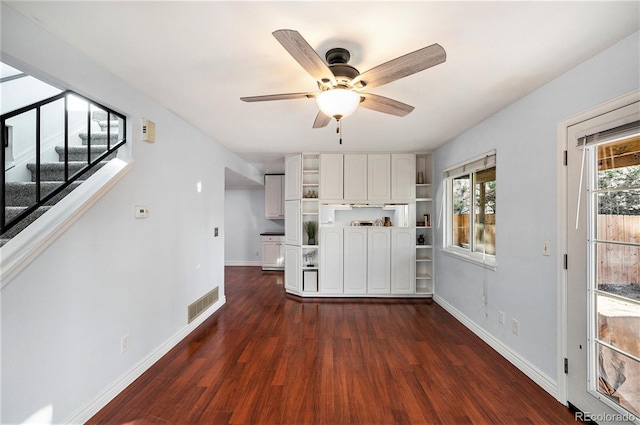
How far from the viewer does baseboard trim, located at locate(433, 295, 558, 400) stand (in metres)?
2.21

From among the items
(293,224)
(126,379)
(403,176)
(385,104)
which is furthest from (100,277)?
(403,176)

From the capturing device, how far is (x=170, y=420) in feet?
6.24

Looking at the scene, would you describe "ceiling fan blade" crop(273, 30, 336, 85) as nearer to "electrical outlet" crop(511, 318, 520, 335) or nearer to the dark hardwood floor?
the dark hardwood floor

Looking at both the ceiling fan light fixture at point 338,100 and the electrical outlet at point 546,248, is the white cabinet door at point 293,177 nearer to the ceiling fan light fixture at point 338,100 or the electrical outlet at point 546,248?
the ceiling fan light fixture at point 338,100

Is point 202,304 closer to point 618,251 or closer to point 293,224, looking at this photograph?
point 293,224

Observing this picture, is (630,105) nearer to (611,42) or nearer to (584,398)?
(611,42)

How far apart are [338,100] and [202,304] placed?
10.1 ft

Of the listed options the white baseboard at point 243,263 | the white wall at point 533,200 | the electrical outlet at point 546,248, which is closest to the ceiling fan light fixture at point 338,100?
the white wall at point 533,200

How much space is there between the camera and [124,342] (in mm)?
2260

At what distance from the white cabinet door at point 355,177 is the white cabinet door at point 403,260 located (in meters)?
0.82

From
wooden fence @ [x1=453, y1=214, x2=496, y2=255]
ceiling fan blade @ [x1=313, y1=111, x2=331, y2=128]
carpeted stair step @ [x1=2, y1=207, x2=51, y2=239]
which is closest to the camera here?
carpeted stair step @ [x1=2, y1=207, x2=51, y2=239]

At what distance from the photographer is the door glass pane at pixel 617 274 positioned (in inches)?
64.9

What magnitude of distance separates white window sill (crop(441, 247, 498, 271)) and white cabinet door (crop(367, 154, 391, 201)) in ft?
4.24

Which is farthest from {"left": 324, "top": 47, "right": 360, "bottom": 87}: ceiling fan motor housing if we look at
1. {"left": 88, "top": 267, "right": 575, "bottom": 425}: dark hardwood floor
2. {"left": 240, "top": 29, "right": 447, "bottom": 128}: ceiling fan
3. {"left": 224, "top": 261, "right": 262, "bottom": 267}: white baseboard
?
{"left": 224, "top": 261, "right": 262, "bottom": 267}: white baseboard
